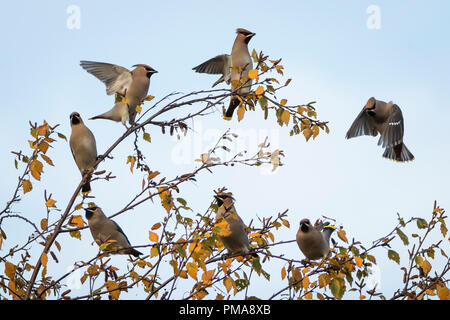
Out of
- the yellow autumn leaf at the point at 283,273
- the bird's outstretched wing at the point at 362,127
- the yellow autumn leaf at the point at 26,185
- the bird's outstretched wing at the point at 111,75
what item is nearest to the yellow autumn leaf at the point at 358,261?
the yellow autumn leaf at the point at 283,273

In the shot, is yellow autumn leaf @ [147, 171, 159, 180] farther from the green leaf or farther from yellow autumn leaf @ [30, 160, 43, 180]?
the green leaf

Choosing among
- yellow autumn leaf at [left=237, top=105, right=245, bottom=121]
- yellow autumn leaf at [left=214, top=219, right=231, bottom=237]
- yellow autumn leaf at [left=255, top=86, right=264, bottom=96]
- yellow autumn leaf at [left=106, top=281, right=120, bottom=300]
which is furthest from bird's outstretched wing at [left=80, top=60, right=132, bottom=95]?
yellow autumn leaf at [left=214, top=219, right=231, bottom=237]

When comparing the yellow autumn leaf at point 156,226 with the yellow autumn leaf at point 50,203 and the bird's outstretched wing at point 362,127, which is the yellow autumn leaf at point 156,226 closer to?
the yellow autumn leaf at point 50,203

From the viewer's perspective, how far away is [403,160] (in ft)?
21.8

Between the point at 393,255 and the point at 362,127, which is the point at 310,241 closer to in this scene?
the point at 393,255

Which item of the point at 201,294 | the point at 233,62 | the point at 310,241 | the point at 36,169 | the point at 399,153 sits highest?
the point at 233,62

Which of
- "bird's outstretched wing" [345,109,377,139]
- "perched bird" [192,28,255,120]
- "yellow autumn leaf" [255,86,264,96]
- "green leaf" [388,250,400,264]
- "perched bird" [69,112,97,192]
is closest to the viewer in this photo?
"green leaf" [388,250,400,264]

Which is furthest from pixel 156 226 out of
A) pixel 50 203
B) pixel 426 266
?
pixel 426 266

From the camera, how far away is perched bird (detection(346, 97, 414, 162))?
6.02m

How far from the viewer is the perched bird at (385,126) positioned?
6.02 metres

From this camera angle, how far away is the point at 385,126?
6.16 meters
